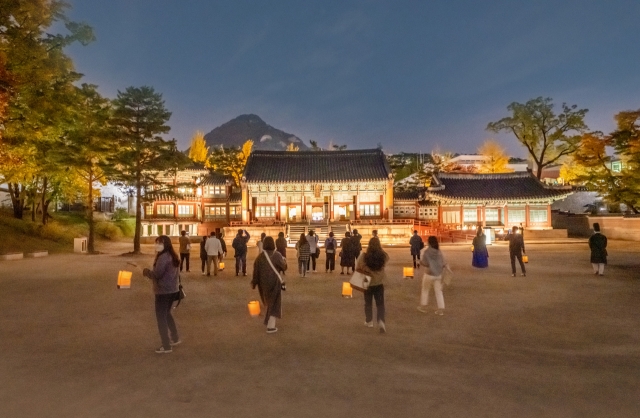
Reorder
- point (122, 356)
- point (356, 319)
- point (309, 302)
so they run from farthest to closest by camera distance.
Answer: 1. point (309, 302)
2. point (356, 319)
3. point (122, 356)

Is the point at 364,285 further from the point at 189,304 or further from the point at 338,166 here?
the point at 338,166

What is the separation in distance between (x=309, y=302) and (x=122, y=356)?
5.08 m

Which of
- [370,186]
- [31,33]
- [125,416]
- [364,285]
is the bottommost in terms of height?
[125,416]

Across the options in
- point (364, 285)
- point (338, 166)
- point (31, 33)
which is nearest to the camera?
point (364, 285)

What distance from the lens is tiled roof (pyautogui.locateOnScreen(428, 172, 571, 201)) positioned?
39281 millimetres

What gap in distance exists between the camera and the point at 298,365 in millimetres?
6195

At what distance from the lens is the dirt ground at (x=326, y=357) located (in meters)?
4.92

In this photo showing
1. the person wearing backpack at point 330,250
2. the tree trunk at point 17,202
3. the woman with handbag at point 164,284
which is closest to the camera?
the woman with handbag at point 164,284

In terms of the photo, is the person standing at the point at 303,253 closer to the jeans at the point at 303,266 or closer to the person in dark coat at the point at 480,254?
the jeans at the point at 303,266

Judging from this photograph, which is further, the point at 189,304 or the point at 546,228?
the point at 546,228

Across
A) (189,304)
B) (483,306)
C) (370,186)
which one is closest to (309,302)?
(189,304)

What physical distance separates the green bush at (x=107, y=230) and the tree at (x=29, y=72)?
50.5 ft

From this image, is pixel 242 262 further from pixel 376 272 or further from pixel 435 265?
pixel 376 272

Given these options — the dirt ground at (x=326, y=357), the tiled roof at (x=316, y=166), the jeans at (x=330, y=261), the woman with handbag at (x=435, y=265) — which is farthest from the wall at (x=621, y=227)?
the woman with handbag at (x=435, y=265)
